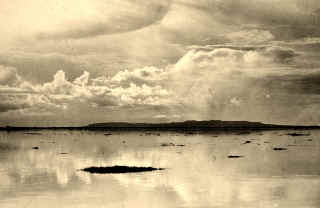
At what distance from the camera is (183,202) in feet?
81.3

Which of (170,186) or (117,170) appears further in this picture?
(117,170)

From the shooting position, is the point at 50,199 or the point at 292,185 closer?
the point at 50,199

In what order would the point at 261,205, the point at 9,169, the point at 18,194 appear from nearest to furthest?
the point at 261,205 → the point at 18,194 → the point at 9,169

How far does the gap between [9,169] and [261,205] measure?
2637 centimetres

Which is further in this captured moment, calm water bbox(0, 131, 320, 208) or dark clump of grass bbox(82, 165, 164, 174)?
dark clump of grass bbox(82, 165, 164, 174)

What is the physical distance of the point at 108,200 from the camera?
25.5m

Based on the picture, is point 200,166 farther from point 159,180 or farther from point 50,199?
point 50,199

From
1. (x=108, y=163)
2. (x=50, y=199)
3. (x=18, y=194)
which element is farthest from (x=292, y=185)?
(x=108, y=163)

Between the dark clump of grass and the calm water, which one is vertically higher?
the dark clump of grass

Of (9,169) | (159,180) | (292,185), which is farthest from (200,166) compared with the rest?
(9,169)

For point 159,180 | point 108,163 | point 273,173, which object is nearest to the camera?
point 159,180

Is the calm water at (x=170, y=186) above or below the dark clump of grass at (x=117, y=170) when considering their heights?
below

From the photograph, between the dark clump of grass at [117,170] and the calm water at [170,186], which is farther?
the dark clump of grass at [117,170]

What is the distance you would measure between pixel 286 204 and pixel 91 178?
15.8 meters
